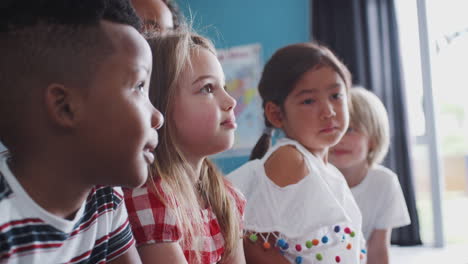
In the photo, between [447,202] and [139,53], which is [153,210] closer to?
[139,53]

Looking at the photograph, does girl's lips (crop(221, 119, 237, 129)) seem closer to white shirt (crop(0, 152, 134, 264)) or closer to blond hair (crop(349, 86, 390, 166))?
white shirt (crop(0, 152, 134, 264))

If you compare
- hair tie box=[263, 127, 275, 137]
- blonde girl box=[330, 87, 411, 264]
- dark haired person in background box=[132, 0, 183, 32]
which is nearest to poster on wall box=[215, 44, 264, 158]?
blonde girl box=[330, 87, 411, 264]

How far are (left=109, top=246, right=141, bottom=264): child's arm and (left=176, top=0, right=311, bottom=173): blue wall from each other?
9.02 feet

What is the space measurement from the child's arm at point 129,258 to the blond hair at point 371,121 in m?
1.22

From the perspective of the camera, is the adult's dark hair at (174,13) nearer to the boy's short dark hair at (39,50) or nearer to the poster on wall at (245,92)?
the boy's short dark hair at (39,50)

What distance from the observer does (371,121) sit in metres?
1.83

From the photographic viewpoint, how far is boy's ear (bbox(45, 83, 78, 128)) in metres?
0.61

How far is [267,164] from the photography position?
4.37 ft

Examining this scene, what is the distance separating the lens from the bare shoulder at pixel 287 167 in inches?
49.4

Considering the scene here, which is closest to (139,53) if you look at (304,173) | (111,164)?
(111,164)

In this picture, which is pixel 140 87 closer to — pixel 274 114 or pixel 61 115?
pixel 61 115

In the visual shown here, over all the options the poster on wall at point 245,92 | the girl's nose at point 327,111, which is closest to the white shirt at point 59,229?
the girl's nose at point 327,111

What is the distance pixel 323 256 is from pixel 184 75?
Result: 0.60 meters

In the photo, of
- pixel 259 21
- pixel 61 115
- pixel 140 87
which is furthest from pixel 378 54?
pixel 61 115
